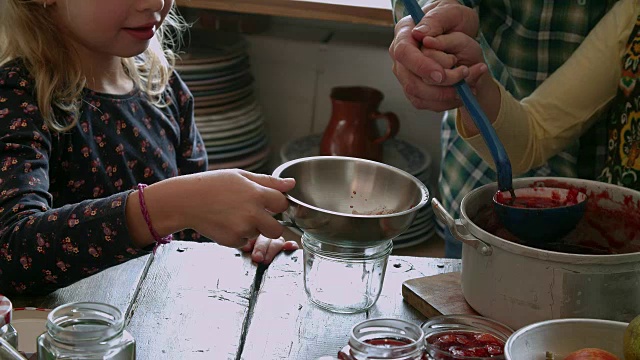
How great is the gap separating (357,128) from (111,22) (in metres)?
1.20

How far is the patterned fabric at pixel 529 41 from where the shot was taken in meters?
1.67

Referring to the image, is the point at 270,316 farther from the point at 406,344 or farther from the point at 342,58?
the point at 342,58

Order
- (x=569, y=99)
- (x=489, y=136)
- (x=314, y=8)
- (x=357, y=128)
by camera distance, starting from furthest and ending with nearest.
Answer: (x=357, y=128) → (x=314, y=8) → (x=569, y=99) → (x=489, y=136)

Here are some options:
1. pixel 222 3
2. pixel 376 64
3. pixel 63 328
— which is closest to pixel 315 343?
pixel 63 328

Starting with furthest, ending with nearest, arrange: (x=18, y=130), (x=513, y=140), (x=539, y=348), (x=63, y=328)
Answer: (x=513, y=140), (x=18, y=130), (x=539, y=348), (x=63, y=328)

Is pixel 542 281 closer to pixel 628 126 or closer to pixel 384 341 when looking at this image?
pixel 384 341

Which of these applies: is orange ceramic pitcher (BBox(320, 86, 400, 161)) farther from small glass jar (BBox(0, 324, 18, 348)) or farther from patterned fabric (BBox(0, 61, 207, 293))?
small glass jar (BBox(0, 324, 18, 348))

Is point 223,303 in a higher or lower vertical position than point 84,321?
lower

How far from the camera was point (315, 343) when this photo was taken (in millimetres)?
1195

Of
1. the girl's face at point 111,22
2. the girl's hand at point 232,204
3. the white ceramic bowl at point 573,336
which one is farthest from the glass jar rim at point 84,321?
the girl's face at point 111,22

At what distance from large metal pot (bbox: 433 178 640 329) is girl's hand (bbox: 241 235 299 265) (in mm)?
327

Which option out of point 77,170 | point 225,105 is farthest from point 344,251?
point 225,105

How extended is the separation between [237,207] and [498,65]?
770 millimetres

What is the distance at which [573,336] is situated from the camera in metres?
1.06
